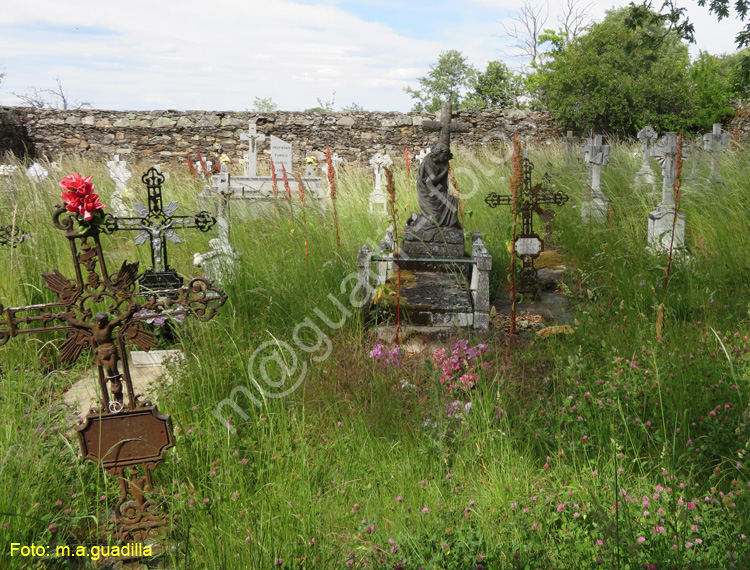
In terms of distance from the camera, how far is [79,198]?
86.9 inches

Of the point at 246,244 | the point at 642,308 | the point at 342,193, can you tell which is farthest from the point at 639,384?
the point at 342,193

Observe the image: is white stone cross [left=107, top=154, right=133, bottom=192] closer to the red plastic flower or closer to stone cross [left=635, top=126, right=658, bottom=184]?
the red plastic flower

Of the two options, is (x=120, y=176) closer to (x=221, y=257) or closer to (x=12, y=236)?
(x=12, y=236)

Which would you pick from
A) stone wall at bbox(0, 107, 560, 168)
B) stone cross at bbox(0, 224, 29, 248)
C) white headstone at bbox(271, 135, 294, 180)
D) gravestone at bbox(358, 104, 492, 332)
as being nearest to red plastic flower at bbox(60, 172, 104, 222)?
gravestone at bbox(358, 104, 492, 332)

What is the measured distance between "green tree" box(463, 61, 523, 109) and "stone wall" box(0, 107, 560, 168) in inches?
523

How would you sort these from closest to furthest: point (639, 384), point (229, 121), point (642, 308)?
point (639, 384) → point (642, 308) → point (229, 121)

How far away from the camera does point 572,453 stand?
8.57 feet

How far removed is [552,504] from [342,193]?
23.7 feet

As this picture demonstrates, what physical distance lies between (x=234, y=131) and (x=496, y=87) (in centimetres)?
1852

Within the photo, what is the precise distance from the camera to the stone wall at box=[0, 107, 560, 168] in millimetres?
15797

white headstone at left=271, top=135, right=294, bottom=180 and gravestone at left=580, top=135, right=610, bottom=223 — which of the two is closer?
gravestone at left=580, top=135, right=610, bottom=223

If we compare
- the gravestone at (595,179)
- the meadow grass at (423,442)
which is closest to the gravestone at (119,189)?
the meadow grass at (423,442)

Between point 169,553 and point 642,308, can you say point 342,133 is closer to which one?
point 642,308

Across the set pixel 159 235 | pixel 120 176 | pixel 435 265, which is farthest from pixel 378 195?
pixel 159 235
